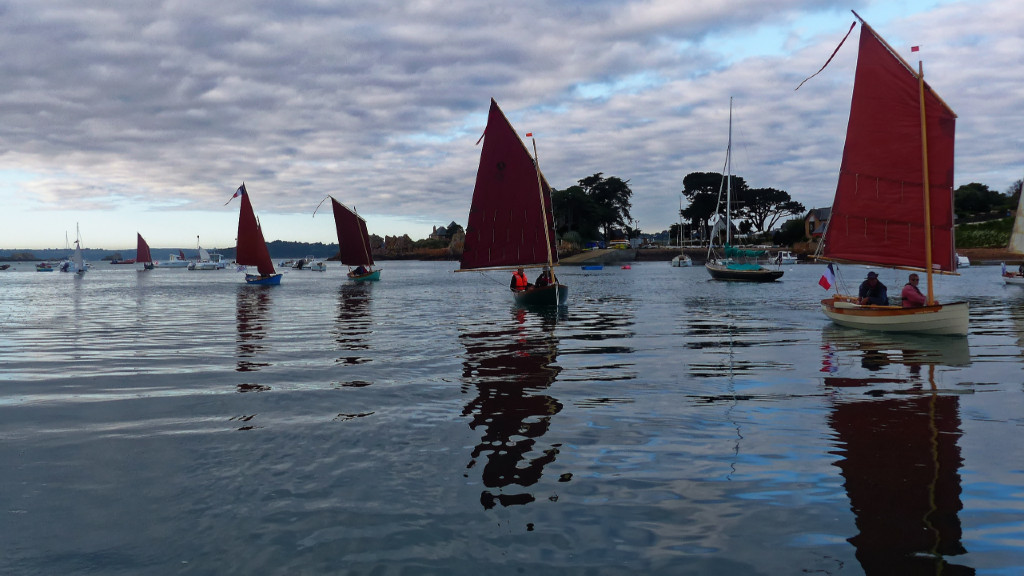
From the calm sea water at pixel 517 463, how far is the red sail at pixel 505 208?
→ 17757mm

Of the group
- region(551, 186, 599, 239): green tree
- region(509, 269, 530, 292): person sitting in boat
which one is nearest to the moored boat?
region(551, 186, 599, 239): green tree

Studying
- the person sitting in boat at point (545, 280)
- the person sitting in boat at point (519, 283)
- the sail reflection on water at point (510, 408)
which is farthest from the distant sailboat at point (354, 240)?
the sail reflection on water at point (510, 408)

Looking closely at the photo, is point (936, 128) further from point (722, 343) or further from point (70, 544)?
point (70, 544)

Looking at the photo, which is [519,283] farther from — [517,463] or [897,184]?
[517,463]

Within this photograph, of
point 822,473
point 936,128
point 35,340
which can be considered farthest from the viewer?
point 35,340

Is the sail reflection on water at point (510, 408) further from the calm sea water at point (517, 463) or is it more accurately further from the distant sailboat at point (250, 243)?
the distant sailboat at point (250, 243)

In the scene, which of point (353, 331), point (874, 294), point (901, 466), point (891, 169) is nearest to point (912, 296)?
point (874, 294)

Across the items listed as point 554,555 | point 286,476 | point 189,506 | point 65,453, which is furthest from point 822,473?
point 65,453

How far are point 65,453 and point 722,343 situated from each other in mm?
18355

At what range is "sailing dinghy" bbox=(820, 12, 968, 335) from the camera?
22062 mm

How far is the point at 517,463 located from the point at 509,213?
93.0 feet

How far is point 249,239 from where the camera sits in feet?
229

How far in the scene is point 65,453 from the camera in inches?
377

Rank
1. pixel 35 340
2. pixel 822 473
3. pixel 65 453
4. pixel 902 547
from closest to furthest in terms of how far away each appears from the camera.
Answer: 1. pixel 902 547
2. pixel 822 473
3. pixel 65 453
4. pixel 35 340
